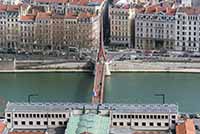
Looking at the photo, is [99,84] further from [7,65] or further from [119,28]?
[119,28]

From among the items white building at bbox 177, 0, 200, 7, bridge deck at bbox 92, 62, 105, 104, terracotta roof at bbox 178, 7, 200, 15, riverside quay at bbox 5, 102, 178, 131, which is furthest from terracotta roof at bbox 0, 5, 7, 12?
riverside quay at bbox 5, 102, 178, 131

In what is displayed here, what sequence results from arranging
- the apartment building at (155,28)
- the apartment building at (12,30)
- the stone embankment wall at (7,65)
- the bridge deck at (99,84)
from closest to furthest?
the bridge deck at (99,84) → the stone embankment wall at (7,65) → the apartment building at (155,28) → the apartment building at (12,30)

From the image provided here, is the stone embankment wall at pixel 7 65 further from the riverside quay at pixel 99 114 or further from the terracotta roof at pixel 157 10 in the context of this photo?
the riverside quay at pixel 99 114

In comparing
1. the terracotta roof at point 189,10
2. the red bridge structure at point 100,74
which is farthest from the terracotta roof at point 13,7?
the terracotta roof at point 189,10

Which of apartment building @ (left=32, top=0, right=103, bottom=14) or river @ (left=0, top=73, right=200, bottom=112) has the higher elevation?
apartment building @ (left=32, top=0, right=103, bottom=14)

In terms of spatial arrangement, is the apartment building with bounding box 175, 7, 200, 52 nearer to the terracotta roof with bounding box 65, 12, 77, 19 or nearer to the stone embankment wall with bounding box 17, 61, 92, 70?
the terracotta roof with bounding box 65, 12, 77, 19

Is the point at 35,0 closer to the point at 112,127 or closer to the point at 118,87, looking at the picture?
the point at 118,87
